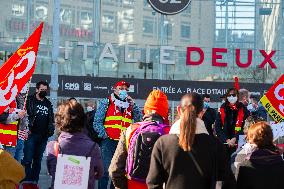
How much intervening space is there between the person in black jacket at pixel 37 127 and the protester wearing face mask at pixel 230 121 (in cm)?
287

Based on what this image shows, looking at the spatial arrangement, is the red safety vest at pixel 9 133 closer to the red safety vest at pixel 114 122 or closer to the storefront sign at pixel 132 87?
the red safety vest at pixel 114 122

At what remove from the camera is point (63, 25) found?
202 ft

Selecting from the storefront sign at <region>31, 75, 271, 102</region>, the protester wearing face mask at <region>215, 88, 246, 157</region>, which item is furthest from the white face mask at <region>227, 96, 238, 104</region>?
the storefront sign at <region>31, 75, 271, 102</region>

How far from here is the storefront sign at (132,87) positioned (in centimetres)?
1809

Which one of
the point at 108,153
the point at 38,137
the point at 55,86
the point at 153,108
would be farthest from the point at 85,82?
the point at 153,108

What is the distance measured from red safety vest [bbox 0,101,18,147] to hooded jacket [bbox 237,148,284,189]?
5233mm

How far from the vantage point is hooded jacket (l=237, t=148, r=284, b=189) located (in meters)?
5.11

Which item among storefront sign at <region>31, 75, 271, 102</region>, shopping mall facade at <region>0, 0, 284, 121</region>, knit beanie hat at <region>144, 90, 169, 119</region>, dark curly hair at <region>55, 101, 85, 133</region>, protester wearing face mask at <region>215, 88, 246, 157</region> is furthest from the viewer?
shopping mall facade at <region>0, 0, 284, 121</region>

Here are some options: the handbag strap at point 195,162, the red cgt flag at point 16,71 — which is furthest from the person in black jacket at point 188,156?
the red cgt flag at point 16,71

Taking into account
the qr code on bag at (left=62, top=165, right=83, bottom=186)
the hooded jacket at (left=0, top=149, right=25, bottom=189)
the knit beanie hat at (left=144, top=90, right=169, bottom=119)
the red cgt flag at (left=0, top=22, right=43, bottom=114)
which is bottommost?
the qr code on bag at (left=62, top=165, right=83, bottom=186)

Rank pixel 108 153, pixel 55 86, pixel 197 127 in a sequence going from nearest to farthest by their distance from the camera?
pixel 197 127 < pixel 108 153 < pixel 55 86

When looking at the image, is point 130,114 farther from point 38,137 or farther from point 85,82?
point 85,82

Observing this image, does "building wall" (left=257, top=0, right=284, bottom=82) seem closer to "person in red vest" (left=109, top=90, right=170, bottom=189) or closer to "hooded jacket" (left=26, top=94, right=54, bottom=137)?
"hooded jacket" (left=26, top=94, right=54, bottom=137)

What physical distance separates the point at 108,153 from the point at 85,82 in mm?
9103
